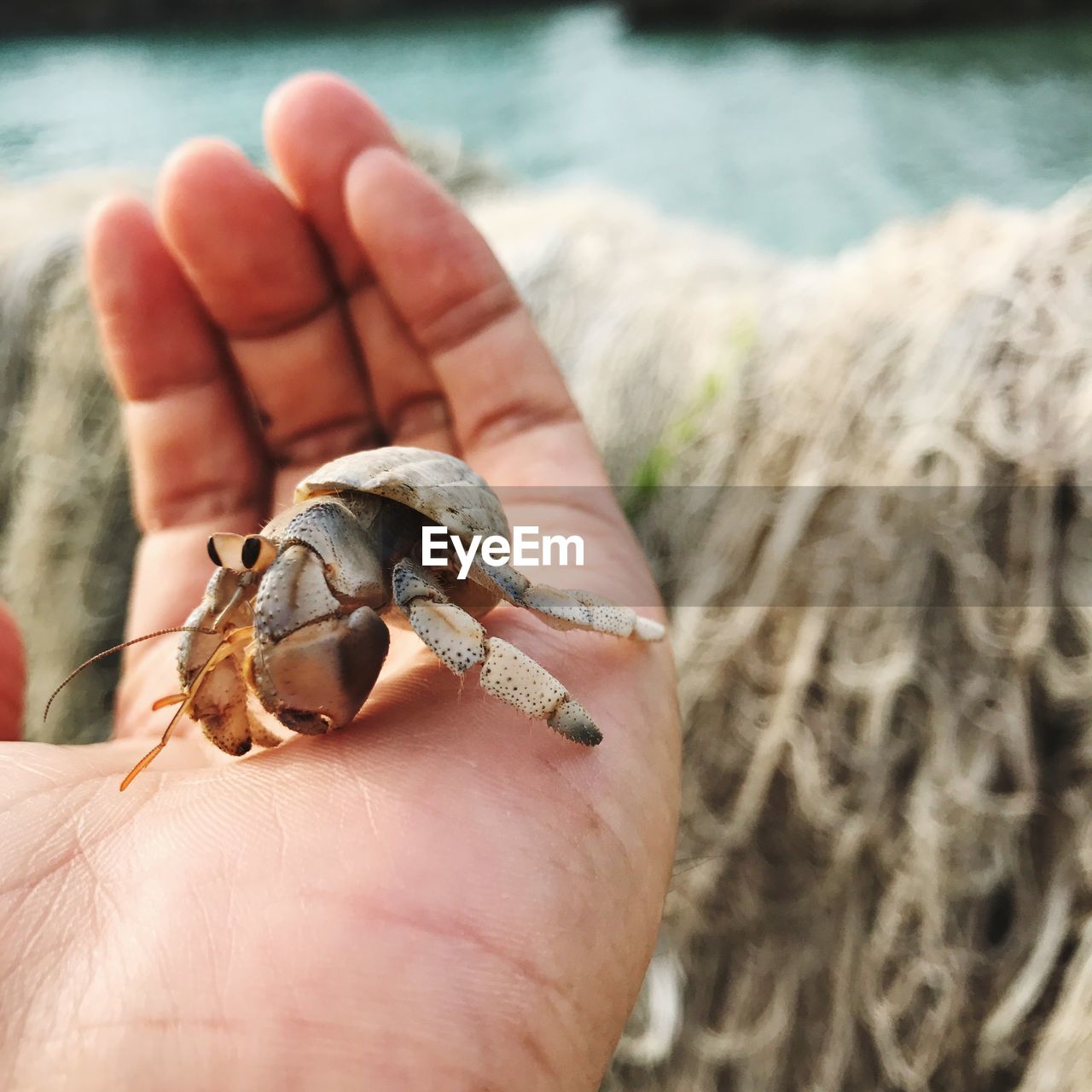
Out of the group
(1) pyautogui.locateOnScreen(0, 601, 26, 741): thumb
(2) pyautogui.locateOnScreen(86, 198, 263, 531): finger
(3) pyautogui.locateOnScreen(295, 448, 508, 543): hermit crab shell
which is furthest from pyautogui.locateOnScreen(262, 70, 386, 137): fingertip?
(1) pyautogui.locateOnScreen(0, 601, 26, 741): thumb

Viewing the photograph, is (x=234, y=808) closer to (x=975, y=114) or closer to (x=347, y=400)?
(x=347, y=400)

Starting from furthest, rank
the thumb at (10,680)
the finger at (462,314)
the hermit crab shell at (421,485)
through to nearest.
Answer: the finger at (462,314) → the thumb at (10,680) → the hermit crab shell at (421,485)

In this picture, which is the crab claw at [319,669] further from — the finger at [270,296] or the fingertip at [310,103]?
the fingertip at [310,103]

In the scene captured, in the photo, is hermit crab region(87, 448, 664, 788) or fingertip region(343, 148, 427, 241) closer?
hermit crab region(87, 448, 664, 788)

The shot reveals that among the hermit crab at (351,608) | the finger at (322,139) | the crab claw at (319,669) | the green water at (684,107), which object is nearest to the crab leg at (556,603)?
the hermit crab at (351,608)

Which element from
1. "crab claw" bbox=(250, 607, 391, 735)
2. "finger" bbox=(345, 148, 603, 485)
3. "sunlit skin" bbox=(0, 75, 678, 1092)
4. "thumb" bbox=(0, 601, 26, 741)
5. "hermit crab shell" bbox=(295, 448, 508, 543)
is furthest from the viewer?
"finger" bbox=(345, 148, 603, 485)

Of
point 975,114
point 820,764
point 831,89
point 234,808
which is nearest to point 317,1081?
point 234,808

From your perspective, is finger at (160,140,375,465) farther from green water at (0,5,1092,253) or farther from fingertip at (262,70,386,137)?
green water at (0,5,1092,253)

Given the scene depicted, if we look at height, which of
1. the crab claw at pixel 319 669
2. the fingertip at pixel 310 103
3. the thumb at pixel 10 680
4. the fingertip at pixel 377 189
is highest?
the fingertip at pixel 310 103
